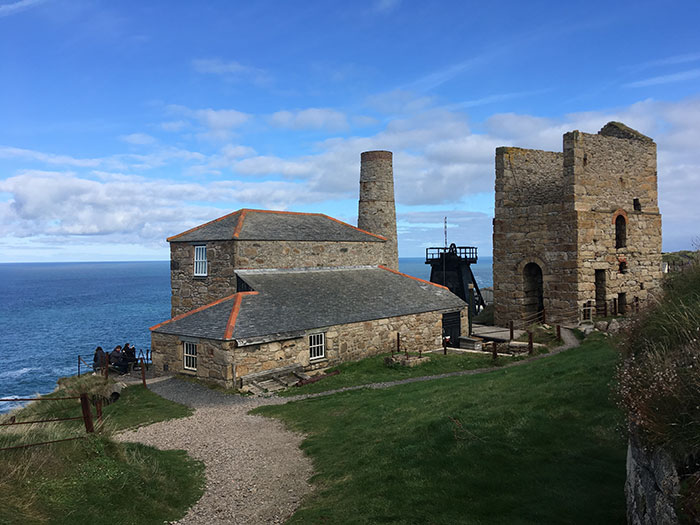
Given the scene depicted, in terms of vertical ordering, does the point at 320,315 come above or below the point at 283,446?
above

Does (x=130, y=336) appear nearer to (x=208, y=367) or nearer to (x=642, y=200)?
(x=208, y=367)

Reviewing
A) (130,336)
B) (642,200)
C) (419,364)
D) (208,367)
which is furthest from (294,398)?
(130,336)

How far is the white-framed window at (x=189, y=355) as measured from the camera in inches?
773

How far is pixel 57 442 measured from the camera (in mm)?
8062

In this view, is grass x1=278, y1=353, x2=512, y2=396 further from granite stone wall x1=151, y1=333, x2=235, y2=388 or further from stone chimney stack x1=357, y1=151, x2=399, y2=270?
stone chimney stack x1=357, y1=151, x2=399, y2=270

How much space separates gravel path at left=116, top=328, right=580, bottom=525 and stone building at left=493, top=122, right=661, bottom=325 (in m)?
11.2

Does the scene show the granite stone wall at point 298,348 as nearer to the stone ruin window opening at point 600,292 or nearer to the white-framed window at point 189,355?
the white-framed window at point 189,355

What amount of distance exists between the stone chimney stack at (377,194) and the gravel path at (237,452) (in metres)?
18.3

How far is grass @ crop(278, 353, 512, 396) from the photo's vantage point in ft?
60.1

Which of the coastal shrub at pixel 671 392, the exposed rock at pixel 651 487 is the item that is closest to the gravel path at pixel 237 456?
the exposed rock at pixel 651 487

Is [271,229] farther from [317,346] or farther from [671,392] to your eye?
[671,392]

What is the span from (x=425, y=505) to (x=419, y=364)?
45.0 ft

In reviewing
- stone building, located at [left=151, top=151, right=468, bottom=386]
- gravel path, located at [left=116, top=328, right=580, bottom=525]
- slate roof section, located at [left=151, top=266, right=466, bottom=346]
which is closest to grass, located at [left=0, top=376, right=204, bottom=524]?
gravel path, located at [left=116, top=328, right=580, bottom=525]

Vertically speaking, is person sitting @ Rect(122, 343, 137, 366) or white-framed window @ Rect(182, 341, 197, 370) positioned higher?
white-framed window @ Rect(182, 341, 197, 370)
